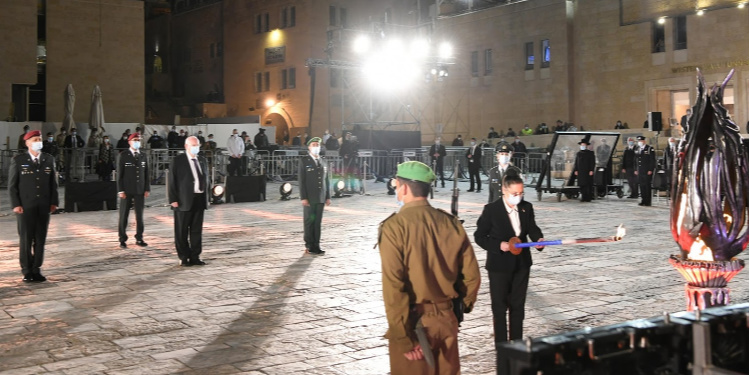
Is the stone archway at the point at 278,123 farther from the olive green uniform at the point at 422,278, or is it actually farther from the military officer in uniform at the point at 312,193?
the olive green uniform at the point at 422,278

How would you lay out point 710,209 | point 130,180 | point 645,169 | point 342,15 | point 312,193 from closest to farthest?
point 710,209, point 312,193, point 130,180, point 645,169, point 342,15

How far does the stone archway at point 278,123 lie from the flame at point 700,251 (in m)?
46.5

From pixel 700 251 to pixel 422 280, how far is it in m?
1.80

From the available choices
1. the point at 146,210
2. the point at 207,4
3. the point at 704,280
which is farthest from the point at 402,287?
the point at 207,4

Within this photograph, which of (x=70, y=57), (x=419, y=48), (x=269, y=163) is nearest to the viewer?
(x=269, y=163)

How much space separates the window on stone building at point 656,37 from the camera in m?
36.5

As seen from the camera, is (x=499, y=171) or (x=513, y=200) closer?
(x=513, y=200)

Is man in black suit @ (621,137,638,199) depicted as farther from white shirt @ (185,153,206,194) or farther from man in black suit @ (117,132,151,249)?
white shirt @ (185,153,206,194)

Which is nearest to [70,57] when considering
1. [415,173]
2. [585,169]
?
[585,169]

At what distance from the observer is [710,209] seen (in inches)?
191

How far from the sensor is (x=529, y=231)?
623 cm

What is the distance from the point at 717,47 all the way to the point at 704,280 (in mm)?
32277

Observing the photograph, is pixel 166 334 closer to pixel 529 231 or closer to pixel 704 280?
pixel 529 231

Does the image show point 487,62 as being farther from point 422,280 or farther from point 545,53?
point 422,280
